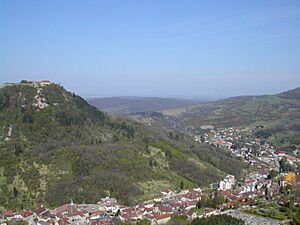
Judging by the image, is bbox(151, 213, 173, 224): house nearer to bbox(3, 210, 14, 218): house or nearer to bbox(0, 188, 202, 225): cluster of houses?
bbox(0, 188, 202, 225): cluster of houses

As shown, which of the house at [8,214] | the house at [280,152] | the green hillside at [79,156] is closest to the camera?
the house at [8,214]

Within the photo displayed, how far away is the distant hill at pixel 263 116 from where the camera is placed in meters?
89.4

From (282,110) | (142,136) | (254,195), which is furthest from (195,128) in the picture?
(254,195)

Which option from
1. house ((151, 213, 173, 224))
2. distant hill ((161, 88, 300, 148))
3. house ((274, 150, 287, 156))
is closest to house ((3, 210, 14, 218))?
house ((151, 213, 173, 224))

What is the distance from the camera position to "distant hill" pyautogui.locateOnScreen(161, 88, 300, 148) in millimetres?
89438

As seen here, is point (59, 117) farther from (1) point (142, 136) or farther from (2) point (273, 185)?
(2) point (273, 185)

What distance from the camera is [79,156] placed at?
153 feet

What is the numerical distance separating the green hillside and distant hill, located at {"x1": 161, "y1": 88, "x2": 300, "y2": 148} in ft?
96.4

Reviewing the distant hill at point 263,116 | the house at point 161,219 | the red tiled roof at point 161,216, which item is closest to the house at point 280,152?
the distant hill at point 263,116

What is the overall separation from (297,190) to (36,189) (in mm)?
26101

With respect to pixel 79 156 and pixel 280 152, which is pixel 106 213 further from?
pixel 280 152

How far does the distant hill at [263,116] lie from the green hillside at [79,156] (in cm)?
2940

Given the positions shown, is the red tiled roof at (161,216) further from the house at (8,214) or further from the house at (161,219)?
the house at (8,214)

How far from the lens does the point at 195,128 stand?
105062 mm
